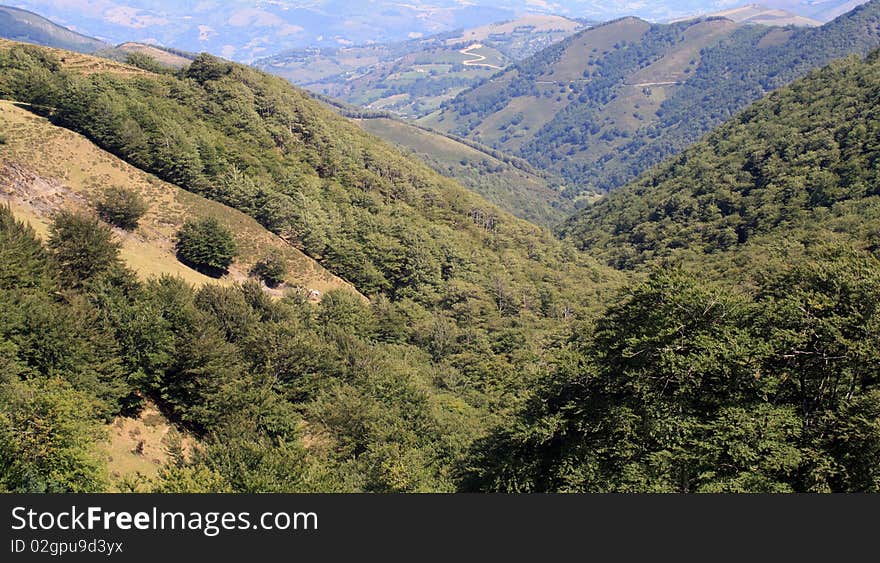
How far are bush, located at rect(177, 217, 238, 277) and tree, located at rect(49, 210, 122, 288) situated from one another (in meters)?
23.5

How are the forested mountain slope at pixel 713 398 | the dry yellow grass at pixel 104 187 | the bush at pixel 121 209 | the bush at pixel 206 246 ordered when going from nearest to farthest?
the forested mountain slope at pixel 713 398
the dry yellow grass at pixel 104 187
the bush at pixel 121 209
the bush at pixel 206 246

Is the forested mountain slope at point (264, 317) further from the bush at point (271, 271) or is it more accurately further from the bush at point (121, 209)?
the bush at point (271, 271)

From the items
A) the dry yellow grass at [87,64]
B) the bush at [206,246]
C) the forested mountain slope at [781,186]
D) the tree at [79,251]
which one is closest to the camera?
the tree at [79,251]

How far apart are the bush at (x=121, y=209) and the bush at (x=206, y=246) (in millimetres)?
6108

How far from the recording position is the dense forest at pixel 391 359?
26.6 metres

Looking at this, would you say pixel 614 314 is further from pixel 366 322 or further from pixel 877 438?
pixel 366 322

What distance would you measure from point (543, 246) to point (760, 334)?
396 ft

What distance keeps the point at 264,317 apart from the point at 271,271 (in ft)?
81.9

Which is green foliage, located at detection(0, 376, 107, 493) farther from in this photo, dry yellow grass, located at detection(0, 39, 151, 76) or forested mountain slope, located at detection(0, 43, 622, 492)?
dry yellow grass, located at detection(0, 39, 151, 76)

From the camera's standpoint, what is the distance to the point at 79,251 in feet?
167

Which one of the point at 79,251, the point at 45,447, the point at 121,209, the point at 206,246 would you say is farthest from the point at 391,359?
the point at 121,209

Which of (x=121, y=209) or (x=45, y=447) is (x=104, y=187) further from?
(x=45, y=447)

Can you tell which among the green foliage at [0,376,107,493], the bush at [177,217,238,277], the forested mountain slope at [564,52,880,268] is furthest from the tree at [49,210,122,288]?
the forested mountain slope at [564,52,880,268]

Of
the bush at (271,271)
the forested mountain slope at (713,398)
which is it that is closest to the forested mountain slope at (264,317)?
the bush at (271,271)
